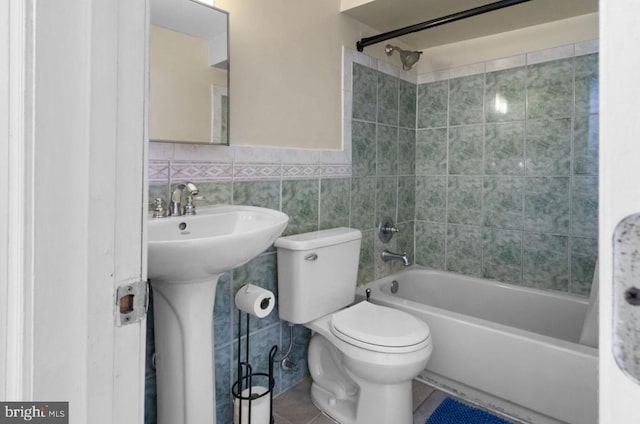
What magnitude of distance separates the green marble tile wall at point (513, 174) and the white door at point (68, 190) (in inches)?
98.2

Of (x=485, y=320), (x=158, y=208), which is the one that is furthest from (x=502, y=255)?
(x=158, y=208)

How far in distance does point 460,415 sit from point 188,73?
196cm

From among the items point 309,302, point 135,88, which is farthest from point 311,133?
point 135,88

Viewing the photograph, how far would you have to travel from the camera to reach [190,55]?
1.56 metres

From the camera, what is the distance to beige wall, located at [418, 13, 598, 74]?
2.28 meters

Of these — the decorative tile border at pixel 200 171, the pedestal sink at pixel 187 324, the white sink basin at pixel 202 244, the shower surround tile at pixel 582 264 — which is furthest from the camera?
the shower surround tile at pixel 582 264

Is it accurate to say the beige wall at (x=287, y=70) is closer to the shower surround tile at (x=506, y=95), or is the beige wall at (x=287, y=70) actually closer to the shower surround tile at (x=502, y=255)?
the shower surround tile at (x=506, y=95)

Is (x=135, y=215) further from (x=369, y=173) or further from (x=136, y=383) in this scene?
(x=369, y=173)

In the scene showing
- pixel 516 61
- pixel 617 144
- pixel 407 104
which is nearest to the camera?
pixel 617 144

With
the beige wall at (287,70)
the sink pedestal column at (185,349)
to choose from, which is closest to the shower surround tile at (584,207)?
the beige wall at (287,70)

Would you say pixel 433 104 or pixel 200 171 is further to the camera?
pixel 433 104

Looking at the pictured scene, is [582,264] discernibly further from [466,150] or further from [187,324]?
[187,324]

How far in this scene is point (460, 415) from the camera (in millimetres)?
1850

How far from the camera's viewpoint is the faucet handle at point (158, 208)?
1433 millimetres
